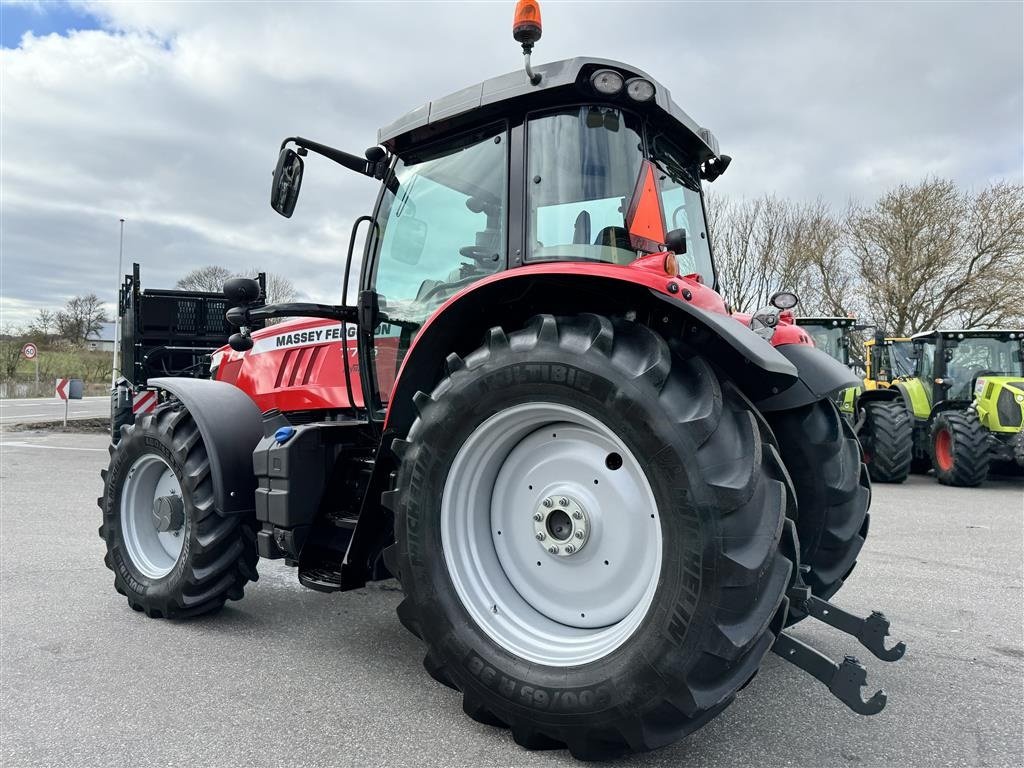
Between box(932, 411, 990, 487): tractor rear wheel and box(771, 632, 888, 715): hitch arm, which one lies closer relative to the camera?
box(771, 632, 888, 715): hitch arm

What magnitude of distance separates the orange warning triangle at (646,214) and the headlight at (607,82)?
0.93 ft

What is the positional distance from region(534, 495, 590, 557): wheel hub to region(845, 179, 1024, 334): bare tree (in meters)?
24.3

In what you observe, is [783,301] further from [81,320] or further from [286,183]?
[81,320]

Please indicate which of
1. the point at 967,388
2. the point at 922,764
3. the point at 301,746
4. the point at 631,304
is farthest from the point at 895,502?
the point at 301,746

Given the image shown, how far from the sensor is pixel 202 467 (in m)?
3.50

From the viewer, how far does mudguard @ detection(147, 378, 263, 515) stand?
346cm

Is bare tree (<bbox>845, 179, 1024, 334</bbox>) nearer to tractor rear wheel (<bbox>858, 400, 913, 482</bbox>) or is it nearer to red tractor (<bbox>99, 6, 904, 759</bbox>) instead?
tractor rear wheel (<bbox>858, 400, 913, 482</bbox>)

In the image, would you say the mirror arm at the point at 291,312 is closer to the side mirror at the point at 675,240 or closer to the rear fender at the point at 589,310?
the rear fender at the point at 589,310

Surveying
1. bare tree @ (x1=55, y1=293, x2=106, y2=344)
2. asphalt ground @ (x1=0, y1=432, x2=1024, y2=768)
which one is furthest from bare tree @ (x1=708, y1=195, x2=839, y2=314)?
bare tree @ (x1=55, y1=293, x2=106, y2=344)

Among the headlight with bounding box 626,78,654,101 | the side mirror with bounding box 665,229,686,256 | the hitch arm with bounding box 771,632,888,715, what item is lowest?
the hitch arm with bounding box 771,632,888,715

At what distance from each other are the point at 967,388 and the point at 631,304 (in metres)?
10.8

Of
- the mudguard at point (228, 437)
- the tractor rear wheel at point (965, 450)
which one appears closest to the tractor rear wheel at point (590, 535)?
the mudguard at point (228, 437)

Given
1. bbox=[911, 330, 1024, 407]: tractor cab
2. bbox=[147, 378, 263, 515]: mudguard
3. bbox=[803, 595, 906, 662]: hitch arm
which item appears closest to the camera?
bbox=[803, 595, 906, 662]: hitch arm

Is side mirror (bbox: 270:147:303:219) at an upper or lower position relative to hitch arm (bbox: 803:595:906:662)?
upper
